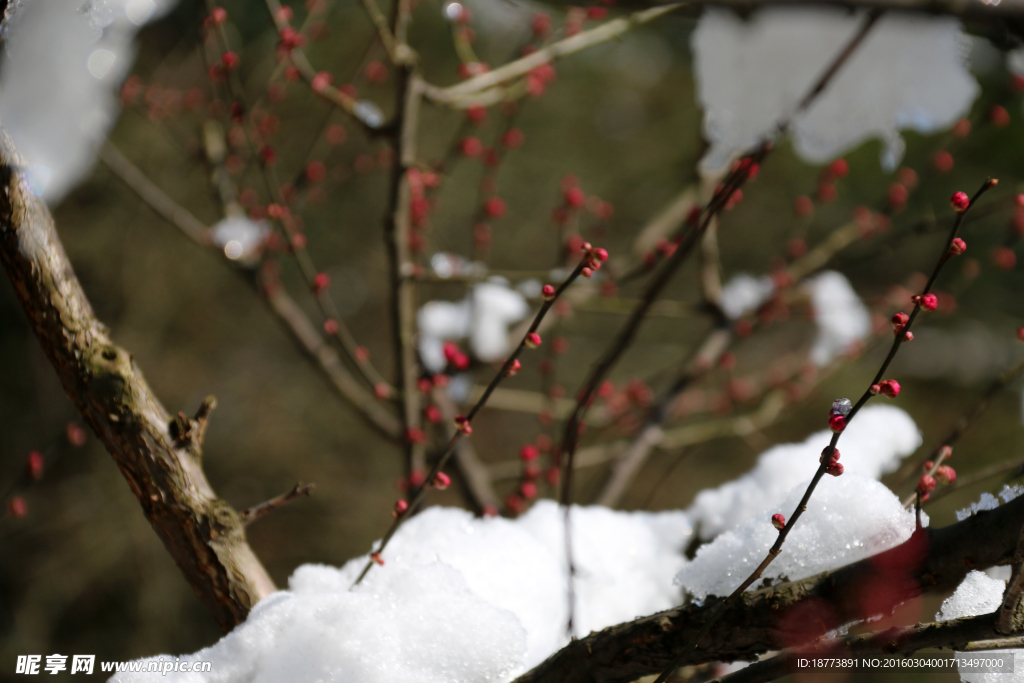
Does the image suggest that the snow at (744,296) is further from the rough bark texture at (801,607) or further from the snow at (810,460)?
the rough bark texture at (801,607)

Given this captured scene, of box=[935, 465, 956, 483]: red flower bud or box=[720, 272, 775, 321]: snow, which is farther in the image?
box=[720, 272, 775, 321]: snow

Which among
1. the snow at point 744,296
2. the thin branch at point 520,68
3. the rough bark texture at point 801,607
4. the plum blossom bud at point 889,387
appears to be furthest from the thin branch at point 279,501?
the snow at point 744,296

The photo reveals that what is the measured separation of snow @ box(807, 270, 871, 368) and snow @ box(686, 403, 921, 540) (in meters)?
0.77

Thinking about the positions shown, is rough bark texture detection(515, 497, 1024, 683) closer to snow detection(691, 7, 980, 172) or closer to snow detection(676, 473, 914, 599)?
snow detection(676, 473, 914, 599)

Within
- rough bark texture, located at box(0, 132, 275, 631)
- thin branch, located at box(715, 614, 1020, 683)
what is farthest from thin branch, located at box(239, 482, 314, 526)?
thin branch, located at box(715, 614, 1020, 683)

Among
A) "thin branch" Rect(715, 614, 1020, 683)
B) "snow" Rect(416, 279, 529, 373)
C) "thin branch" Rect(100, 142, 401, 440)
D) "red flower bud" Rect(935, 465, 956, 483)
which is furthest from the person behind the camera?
"snow" Rect(416, 279, 529, 373)

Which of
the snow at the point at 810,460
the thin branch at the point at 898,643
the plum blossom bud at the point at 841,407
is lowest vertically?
the thin branch at the point at 898,643

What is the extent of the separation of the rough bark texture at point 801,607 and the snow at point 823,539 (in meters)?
0.05

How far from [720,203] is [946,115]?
0.22m

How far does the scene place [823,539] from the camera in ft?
1.80

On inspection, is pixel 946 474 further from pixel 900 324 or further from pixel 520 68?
pixel 520 68

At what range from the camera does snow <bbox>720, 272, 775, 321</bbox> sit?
143 cm

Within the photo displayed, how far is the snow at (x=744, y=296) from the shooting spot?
1431 millimetres

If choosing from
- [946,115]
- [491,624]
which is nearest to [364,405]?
[491,624]
